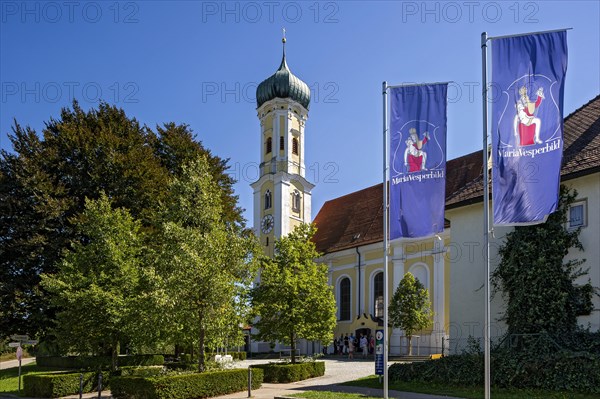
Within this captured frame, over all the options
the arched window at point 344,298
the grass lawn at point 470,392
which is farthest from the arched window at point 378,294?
the grass lawn at point 470,392

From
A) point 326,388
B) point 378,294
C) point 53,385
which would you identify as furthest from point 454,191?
point 53,385

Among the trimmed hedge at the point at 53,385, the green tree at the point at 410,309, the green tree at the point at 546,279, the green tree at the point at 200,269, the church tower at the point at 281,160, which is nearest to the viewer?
the green tree at the point at 546,279

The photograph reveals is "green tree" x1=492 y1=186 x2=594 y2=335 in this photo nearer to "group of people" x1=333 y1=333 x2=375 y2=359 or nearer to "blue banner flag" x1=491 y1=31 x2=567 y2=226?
"blue banner flag" x1=491 y1=31 x2=567 y2=226

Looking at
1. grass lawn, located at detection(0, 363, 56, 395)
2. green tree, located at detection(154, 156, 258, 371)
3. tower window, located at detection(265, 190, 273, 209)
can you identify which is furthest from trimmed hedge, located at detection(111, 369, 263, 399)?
tower window, located at detection(265, 190, 273, 209)

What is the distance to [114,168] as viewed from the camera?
3144cm

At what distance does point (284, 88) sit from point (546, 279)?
38604 mm

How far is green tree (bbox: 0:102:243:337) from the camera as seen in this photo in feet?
98.9

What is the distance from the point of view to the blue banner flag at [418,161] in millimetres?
16422

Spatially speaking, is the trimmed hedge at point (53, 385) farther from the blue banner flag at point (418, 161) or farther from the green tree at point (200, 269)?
the blue banner flag at point (418, 161)

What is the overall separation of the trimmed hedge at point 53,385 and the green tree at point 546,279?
1580 centimetres

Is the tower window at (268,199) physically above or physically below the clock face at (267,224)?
above

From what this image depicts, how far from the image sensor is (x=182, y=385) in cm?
1888

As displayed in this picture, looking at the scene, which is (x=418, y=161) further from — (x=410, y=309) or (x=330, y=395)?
(x=410, y=309)

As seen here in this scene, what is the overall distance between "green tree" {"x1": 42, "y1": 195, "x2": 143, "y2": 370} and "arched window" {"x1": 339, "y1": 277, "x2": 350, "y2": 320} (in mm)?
25966
